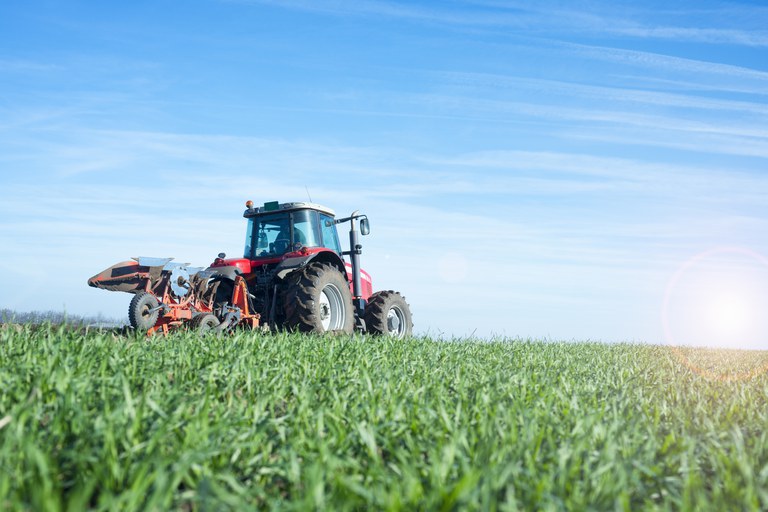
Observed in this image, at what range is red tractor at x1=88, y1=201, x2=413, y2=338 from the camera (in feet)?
28.4

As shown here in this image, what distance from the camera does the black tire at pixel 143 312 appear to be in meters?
7.97

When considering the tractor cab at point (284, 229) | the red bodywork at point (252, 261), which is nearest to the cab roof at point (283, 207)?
the tractor cab at point (284, 229)

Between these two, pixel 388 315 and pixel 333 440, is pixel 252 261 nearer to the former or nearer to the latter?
pixel 388 315

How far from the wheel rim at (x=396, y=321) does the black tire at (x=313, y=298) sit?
1.80 m

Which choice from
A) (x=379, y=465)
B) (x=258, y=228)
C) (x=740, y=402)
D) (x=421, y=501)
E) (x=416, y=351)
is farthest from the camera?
(x=258, y=228)

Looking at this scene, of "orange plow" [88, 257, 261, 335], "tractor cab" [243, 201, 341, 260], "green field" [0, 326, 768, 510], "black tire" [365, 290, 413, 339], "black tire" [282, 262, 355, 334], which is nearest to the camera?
"green field" [0, 326, 768, 510]

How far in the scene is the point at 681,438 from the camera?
11.5 feet

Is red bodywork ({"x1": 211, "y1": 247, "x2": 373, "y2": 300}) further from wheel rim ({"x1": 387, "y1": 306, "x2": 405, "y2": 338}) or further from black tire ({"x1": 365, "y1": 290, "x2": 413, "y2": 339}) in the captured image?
wheel rim ({"x1": 387, "y1": 306, "x2": 405, "y2": 338})

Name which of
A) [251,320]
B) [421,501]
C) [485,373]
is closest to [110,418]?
[421,501]

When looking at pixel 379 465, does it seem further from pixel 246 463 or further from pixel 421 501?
pixel 246 463

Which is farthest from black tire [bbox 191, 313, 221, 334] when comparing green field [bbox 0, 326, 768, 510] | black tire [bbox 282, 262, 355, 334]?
green field [bbox 0, 326, 768, 510]

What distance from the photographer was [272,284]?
991 centimetres

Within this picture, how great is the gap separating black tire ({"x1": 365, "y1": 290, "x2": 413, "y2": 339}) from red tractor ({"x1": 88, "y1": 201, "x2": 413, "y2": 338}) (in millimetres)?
19

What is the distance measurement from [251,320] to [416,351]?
344cm
